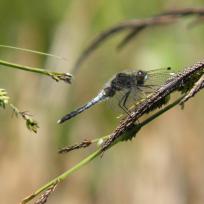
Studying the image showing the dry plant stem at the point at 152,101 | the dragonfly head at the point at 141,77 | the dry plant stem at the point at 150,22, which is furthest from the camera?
the dry plant stem at the point at 150,22

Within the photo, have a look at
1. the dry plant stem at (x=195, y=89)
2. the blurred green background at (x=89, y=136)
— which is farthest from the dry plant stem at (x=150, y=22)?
the blurred green background at (x=89, y=136)

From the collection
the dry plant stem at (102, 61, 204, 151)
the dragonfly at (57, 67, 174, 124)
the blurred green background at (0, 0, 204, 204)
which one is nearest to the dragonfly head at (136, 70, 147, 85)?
the dragonfly at (57, 67, 174, 124)

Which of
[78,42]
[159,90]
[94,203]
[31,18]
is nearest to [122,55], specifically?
[78,42]

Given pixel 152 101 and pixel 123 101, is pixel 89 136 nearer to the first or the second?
pixel 123 101

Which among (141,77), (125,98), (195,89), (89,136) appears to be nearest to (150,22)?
(141,77)

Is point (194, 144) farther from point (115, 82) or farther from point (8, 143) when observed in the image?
point (115, 82)

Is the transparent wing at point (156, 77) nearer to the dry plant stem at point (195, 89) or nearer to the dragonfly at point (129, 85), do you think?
the dragonfly at point (129, 85)
